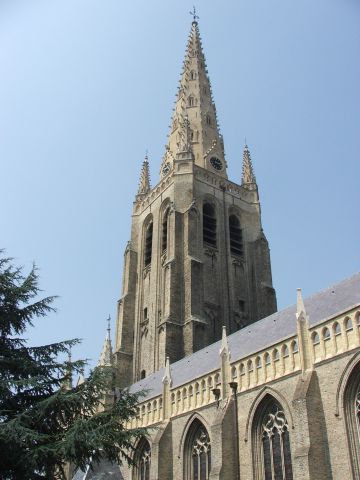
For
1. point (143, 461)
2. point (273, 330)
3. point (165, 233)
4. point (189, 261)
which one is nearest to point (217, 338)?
point (189, 261)

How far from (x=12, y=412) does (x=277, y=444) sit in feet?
31.2

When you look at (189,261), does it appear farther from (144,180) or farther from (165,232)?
(144,180)

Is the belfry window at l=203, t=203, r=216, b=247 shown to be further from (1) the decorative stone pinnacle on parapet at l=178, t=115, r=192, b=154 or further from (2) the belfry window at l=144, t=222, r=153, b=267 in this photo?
(1) the decorative stone pinnacle on parapet at l=178, t=115, r=192, b=154

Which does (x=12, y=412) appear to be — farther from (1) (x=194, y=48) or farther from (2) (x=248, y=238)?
(1) (x=194, y=48)

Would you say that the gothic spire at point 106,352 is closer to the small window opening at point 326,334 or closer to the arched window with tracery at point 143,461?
the arched window with tracery at point 143,461

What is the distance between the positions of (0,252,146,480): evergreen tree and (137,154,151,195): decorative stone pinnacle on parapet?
34.0m

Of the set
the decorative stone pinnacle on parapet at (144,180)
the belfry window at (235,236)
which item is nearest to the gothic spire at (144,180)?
the decorative stone pinnacle on parapet at (144,180)

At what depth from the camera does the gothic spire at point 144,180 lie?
50.9 meters

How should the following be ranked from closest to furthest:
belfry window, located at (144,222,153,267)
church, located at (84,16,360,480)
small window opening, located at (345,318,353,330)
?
1. church, located at (84,16,360,480)
2. small window opening, located at (345,318,353,330)
3. belfry window, located at (144,222,153,267)

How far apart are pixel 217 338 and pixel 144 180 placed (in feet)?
61.5

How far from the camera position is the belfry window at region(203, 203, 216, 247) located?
143 feet

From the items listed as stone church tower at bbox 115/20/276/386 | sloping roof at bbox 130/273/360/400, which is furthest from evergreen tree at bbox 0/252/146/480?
stone church tower at bbox 115/20/276/386

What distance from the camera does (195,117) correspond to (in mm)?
52250

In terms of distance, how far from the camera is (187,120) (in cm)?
4928
